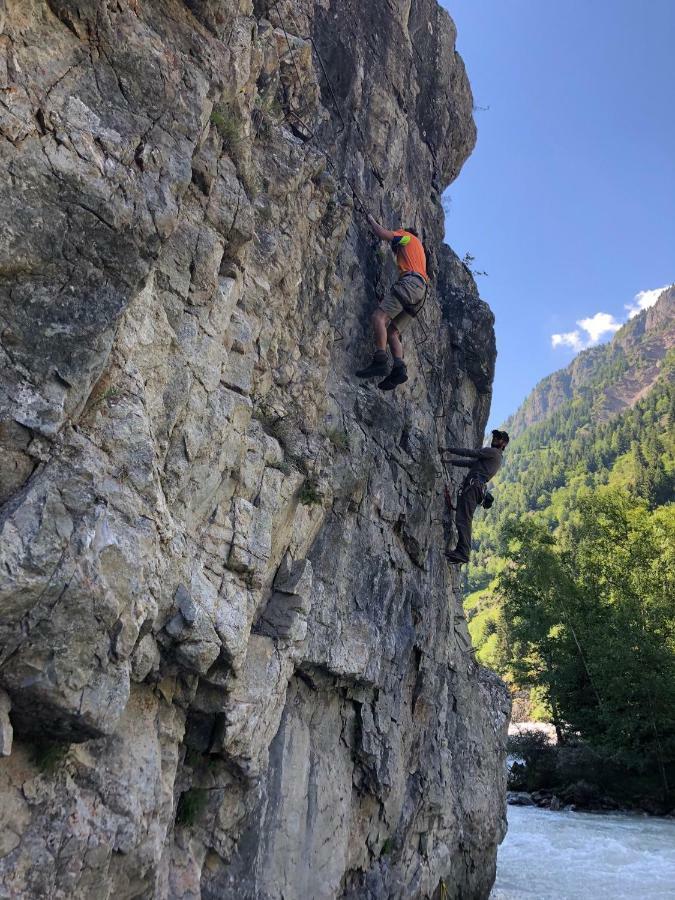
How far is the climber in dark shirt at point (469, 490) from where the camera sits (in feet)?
38.4

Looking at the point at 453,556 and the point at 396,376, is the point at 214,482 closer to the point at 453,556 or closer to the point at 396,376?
the point at 396,376

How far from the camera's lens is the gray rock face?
416 centimetres

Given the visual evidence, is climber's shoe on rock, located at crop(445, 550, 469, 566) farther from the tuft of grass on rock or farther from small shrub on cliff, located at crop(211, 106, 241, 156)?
small shrub on cliff, located at crop(211, 106, 241, 156)

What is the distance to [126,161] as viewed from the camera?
484 centimetres

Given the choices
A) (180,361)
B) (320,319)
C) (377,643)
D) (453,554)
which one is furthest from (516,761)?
(180,361)

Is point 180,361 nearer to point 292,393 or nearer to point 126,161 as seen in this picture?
point 126,161

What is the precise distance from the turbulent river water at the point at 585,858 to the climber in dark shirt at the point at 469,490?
6.45m

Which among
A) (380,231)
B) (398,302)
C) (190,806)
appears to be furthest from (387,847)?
(380,231)

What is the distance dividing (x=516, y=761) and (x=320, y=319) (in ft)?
87.5

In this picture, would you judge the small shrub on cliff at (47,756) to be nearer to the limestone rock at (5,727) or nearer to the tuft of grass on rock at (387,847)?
the limestone rock at (5,727)

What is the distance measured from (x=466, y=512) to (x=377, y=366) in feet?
12.8

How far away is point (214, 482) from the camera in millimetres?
6102

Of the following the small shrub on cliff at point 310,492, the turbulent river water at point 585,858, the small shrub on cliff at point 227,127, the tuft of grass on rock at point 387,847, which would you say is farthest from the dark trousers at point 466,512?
the small shrub on cliff at point 227,127

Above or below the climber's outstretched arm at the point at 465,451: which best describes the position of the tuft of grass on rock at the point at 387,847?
below
